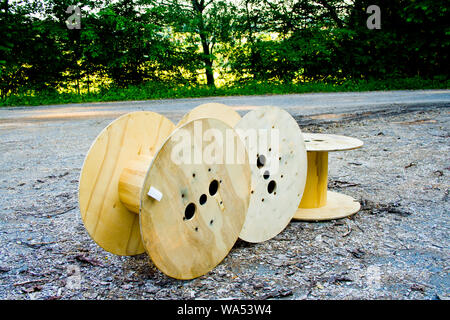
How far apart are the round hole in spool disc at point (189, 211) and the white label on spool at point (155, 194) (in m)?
0.30

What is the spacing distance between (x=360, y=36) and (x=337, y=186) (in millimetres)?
13783

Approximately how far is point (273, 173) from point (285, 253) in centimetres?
57

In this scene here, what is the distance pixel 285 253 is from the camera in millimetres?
2447

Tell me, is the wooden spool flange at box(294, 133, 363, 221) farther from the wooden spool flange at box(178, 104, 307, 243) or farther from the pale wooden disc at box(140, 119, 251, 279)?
the pale wooden disc at box(140, 119, 251, 279)

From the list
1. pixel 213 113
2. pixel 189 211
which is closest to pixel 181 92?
pixel 213 113

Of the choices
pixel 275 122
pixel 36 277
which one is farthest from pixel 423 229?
pixel 36 277

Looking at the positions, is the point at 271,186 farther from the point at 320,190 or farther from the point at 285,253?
the point at 320,190

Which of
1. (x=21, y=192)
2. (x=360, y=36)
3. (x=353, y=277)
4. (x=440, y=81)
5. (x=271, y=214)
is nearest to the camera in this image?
(x=353, y=277)

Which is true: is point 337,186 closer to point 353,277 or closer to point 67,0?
point 353,277

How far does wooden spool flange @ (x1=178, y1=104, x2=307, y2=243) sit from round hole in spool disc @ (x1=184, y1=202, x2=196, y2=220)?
0.48m

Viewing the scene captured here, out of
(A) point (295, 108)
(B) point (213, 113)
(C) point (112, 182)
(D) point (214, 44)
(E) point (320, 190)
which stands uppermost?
(D) point (214, 44)

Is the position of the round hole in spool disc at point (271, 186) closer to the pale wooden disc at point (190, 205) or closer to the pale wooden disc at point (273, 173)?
the pale wooden disc at point (273, 173)

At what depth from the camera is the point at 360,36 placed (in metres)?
15.8
